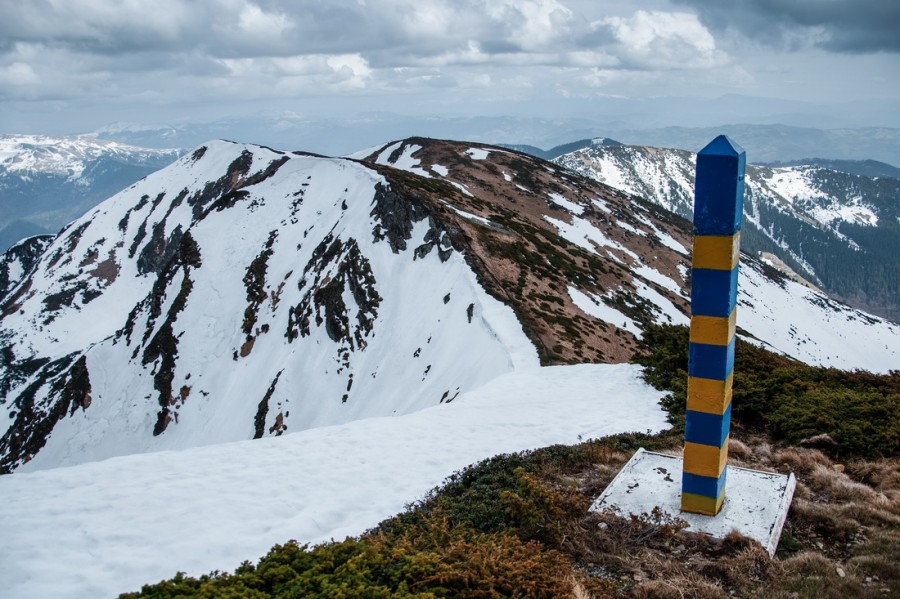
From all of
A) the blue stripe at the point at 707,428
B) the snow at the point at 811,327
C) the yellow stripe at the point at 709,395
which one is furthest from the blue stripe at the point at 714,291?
the snow at the point at 811,327

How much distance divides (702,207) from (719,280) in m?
1.13

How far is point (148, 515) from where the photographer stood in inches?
384

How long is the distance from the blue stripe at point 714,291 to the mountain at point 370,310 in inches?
606

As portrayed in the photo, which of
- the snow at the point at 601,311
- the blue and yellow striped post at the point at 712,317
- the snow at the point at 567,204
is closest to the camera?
the blue and yellow striped post at the point at 712,317

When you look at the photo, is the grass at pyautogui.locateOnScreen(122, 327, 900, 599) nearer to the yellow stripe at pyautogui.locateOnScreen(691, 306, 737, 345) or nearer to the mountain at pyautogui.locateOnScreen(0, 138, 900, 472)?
the yellow stripe at pyautogui.locateOnScreen(691, 306, 737, 345)

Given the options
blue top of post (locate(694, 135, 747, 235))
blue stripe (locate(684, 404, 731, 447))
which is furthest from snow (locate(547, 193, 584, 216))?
blue top of post (locate(694, 135, 747, 235))

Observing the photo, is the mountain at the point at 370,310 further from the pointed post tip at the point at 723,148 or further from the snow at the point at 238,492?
the pointed post tip at the point at 723,148

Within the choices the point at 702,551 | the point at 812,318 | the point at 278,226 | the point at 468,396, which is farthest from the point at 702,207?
the point at 812,318

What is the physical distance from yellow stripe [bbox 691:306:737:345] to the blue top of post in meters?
1.33

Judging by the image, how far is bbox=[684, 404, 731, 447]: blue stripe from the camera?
8.62m

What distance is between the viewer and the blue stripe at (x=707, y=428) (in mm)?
8617

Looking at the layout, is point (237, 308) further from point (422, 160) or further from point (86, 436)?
point (422, 160)

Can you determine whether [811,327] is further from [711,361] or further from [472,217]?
[711,361]

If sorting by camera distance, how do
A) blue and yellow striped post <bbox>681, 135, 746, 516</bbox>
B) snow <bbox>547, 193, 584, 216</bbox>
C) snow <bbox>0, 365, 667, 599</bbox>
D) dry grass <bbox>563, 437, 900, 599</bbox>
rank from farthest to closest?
1. snow <bbox>547, 193, 584, 216</bbox>
2. snow <bbox>0, 365, 667, 599</bbox>
3. blue and yellow striped post <bbox>681, 135, 746, 516</bbox>
4. dry grass <bbox>563, 437, 900, 599</bbox>
